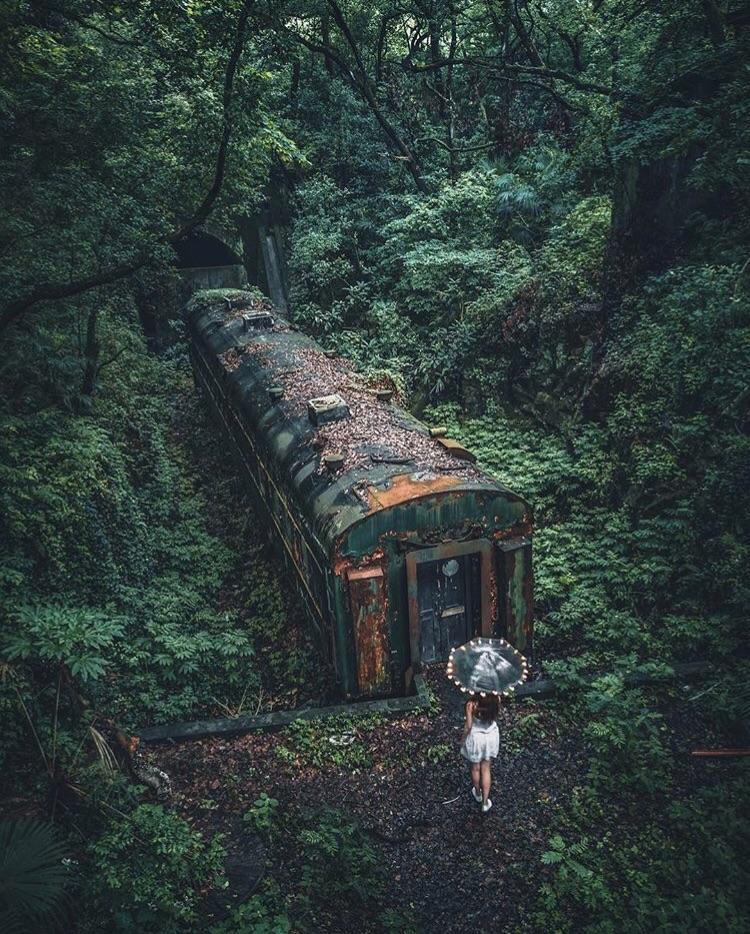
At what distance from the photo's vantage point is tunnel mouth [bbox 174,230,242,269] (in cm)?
2297

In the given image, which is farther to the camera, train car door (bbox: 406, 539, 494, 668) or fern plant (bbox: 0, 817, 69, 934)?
train car door (bbox: 406, 539, 494, 668)

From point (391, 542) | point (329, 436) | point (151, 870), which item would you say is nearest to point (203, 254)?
point (329, 436)

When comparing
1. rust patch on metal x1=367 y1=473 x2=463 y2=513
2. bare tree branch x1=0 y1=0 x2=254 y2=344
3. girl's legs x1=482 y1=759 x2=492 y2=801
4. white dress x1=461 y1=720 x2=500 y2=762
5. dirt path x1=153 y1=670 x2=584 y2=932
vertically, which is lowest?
dirt path x1=153 y1=670 x2=584 y2=932

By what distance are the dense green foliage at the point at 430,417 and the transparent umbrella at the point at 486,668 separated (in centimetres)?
161

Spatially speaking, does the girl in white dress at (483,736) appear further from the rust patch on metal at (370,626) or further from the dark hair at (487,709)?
the rust patch on metal at (370,626)

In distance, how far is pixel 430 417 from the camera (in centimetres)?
1407

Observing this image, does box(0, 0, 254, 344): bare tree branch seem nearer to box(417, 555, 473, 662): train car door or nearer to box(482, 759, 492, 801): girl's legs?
box(417, 555, 473, 662): train car door

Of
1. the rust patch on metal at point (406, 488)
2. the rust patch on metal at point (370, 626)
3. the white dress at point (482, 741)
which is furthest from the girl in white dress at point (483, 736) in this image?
the rust patch on metal at point (406, 488)

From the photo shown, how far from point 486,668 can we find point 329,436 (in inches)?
158

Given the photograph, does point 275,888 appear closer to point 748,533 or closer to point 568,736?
point 568,736

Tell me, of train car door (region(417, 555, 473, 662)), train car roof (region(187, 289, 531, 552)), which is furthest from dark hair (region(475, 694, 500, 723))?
train car roof (region(187, 289, 531, 552))

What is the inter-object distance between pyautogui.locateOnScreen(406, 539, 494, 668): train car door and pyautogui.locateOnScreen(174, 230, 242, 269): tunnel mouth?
1867 cm

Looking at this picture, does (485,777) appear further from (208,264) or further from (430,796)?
(208,264)

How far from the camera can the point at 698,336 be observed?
9758 mm
